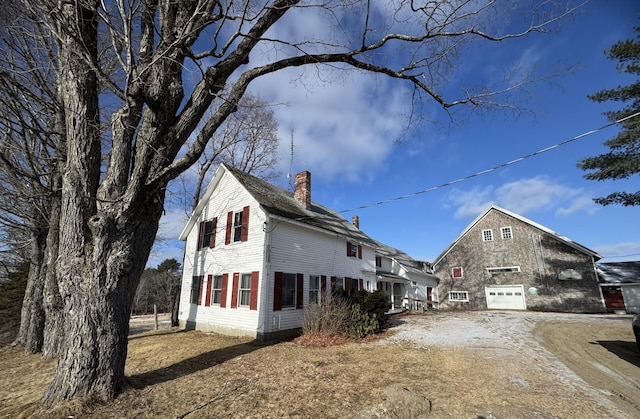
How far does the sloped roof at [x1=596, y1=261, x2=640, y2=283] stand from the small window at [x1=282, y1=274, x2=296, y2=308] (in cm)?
2339

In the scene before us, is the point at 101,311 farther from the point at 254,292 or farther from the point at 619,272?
the point at 619,272

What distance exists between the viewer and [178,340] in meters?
11.5

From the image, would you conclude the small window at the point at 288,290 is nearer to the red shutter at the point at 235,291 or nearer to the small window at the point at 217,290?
the red shutter at the point at 235,291

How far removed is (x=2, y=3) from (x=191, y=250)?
12454 millimetres

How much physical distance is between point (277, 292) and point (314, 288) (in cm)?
272

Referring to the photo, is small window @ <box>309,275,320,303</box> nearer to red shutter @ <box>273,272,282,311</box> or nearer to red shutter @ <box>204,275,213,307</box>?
red shutter @ <box>273,272,282,311</box>

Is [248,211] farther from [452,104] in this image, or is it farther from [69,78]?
[452,104]

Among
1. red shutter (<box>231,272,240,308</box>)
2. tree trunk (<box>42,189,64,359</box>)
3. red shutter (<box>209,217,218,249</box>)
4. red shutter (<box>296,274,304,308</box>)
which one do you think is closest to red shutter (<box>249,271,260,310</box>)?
red shutter (<box>231,272,240,308</box>)

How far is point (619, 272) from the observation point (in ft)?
72.6

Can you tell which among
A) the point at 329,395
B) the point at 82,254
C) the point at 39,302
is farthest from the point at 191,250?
the point at 329,395

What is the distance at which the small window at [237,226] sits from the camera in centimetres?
1369

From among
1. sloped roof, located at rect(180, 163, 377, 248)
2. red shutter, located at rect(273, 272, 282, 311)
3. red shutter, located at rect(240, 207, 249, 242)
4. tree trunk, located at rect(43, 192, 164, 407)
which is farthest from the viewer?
sloped roof, located at rect(180, 163, 377, 248)

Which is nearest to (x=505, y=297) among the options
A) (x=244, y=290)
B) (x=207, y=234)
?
(x=244, y=290)

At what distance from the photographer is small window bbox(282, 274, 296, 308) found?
12.5 metres
